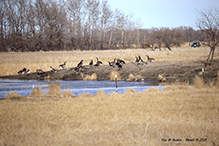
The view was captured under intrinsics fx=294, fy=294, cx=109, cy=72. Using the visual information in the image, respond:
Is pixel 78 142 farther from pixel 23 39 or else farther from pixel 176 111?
pixel 23 39

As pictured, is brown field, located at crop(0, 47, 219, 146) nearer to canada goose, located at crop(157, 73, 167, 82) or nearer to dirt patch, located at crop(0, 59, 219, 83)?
canada goose, located at crop(157, 73, 167, 82)

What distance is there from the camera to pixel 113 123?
8664mm

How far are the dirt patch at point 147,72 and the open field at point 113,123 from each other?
520 inches

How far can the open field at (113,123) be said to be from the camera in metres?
6.99

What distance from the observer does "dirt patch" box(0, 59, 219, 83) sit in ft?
84.8

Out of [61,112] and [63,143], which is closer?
[63,143]

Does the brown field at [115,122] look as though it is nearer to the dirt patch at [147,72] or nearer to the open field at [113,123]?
the open field at [113,123]

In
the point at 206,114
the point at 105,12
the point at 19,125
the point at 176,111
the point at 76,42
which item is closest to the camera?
the point at 19,125

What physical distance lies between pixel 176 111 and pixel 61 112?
4.13 m

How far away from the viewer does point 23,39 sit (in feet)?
221

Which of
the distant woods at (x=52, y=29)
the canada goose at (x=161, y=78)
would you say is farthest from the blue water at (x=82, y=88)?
the distant woods at (x=52, y=29)

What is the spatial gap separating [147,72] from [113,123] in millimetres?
21343

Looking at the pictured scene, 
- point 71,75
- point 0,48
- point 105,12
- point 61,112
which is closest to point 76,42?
point 105,12

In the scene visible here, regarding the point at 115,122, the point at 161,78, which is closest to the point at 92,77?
the point at 161,78
